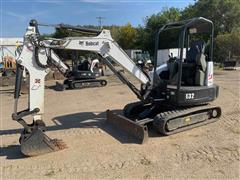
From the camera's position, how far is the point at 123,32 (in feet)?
193

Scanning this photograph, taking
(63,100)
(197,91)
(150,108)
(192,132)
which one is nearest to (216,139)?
(192,132)

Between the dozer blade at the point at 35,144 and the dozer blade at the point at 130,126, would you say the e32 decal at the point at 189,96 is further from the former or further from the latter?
the dozer blade at the point at 35,144

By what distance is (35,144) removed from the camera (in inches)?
257

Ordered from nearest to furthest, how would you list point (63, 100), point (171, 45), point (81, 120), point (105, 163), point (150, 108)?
point (105, 163) → point (150, 108) → point (81, 120) → point (63, 100) → point (171, 45)

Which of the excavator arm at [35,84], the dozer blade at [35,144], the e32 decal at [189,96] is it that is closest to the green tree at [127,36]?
the e32 decal at [189,96]

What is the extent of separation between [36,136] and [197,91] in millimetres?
3911

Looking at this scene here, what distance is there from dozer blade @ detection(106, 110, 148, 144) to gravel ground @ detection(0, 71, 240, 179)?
16 centimetres

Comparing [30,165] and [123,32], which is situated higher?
[123,32]

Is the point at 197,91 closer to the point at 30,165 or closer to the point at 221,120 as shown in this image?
the point at 221,120

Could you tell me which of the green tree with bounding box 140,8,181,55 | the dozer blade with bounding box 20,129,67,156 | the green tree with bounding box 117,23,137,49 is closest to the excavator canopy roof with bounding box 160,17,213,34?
the dozer blade with bounding box 20,129,67,156

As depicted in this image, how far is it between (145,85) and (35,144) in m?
3.13

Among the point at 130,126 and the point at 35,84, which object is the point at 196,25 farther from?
the point at 35,84

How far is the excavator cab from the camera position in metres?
7.80

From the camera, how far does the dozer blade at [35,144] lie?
6453 millimetres
